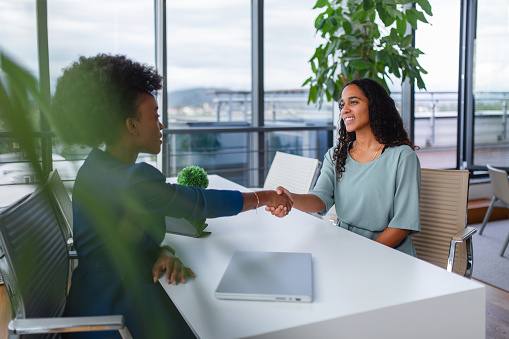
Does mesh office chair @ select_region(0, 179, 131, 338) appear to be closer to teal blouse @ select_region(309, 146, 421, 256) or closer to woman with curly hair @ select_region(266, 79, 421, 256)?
woman with curly hair @ select_region(266, 79, 421, 256)

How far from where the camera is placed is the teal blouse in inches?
71.7

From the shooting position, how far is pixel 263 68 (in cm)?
472

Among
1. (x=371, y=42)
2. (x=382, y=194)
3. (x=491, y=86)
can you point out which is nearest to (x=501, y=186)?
(x=371, y=42)

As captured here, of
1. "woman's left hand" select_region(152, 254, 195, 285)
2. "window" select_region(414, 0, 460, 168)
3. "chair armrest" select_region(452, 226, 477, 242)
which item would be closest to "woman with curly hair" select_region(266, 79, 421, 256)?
"chair armrest" select_region(452, 226, 477, 242)

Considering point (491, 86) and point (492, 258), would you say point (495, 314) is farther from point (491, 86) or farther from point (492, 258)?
point (491, 86)

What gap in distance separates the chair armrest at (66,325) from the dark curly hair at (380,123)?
1293 mm

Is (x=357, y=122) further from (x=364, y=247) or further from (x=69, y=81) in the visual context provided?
(x=69, y=81)

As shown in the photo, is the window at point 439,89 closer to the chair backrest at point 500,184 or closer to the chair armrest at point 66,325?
the chair backrest at point 500,184

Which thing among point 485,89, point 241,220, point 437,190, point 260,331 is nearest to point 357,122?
point 437,190

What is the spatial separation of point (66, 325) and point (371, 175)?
53.0 inches

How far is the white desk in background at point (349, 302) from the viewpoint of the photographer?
0.95 meters

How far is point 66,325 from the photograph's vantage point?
0.97 meters

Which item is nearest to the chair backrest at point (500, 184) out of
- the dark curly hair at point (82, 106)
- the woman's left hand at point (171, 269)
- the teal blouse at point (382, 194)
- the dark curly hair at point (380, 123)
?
the dark curly hair at point (380, 123)

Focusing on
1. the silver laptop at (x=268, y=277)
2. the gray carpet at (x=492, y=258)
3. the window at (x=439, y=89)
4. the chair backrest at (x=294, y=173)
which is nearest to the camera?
the silver laptop at (x=268, y=277)
